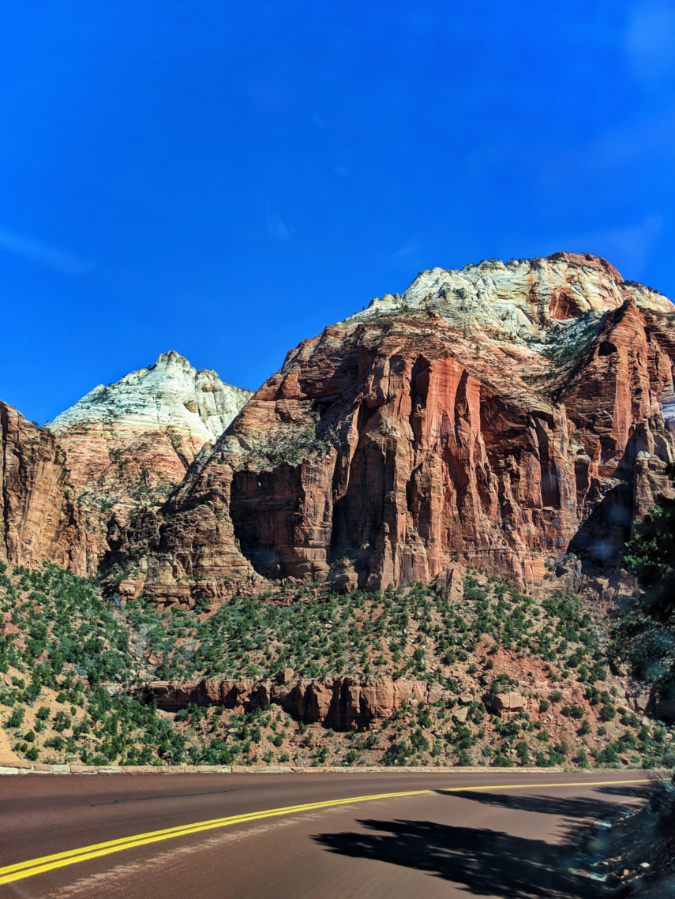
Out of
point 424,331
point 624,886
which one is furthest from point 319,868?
point 424,331

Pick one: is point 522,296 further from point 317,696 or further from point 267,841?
point 267,841

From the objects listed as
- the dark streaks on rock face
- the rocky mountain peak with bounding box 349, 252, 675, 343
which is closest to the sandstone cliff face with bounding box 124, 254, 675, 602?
the dark streaks on rock face

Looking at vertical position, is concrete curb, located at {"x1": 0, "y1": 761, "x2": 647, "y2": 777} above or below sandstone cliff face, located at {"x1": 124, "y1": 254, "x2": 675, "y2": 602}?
below

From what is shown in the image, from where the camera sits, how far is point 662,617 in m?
17.0

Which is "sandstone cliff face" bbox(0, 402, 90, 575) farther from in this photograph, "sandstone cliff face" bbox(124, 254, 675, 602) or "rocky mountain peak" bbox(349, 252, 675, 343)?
"rocky mountain peak" bbox(349, 252, 675, 343)

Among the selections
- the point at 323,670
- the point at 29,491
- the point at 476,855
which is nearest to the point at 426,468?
the point at 323,670

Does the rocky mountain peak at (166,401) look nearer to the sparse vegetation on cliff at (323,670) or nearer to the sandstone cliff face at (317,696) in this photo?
the sparse vegetation on cliff at (323,670)

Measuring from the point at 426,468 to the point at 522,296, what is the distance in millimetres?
48731

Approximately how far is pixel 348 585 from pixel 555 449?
20933 mm

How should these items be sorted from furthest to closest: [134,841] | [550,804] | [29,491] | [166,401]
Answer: [166,401], [29,491], [550,804], [134,841]

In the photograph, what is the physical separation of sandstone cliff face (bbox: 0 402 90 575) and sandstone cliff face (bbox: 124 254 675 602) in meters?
8.07

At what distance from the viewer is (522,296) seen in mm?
94500

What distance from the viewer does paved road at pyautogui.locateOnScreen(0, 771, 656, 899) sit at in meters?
8.93

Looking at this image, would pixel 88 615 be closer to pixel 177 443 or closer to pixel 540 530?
pixel 540 530
